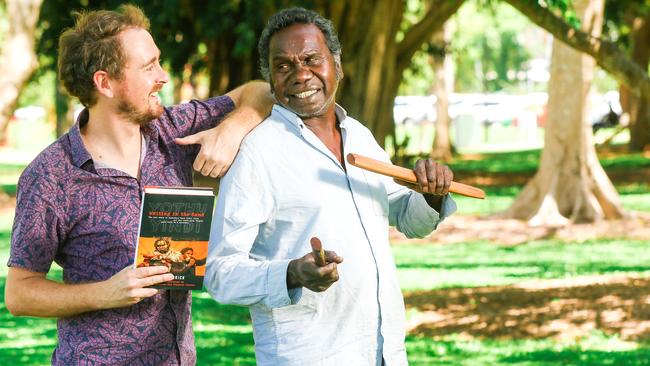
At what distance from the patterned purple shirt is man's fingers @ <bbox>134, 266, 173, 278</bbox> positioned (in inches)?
11.4

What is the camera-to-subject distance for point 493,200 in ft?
69.9

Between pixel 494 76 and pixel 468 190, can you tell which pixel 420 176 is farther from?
pixel 494 76

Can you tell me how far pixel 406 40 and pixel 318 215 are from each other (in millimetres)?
15087

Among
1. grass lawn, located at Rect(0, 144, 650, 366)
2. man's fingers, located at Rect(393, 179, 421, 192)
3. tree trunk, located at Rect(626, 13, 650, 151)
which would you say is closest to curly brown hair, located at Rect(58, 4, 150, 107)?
man's fingers, located at Rect(393, 179, 421, 192)

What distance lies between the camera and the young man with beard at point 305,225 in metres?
3.44

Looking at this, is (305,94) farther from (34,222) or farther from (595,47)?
(595,47)

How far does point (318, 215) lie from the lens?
11.5ft

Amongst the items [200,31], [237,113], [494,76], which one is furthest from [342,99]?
[494,76]

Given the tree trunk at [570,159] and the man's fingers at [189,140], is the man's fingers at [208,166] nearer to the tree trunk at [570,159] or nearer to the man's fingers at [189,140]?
the man's fingers at [189,140]

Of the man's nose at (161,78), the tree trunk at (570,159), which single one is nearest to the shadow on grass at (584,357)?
the man's nose at (161,78)

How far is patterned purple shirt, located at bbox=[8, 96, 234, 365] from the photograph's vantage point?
11.6ft

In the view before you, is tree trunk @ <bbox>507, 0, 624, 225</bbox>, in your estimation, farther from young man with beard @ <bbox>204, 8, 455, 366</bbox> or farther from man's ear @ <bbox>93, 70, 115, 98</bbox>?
man's ear @ <bbox>93, 70, 115, 98</bbox>

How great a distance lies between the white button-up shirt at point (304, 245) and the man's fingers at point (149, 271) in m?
0.16

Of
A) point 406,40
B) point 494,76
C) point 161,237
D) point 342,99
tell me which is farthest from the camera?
point 494,76
